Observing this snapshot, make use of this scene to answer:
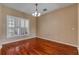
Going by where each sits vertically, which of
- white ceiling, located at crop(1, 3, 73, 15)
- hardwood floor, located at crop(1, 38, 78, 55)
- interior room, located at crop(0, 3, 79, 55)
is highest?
white ceiling, located at crop(1, 3, 73, 15)

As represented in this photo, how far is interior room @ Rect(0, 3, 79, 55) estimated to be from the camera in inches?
52.4

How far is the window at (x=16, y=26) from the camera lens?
1.33m

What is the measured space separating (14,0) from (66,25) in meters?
1.04

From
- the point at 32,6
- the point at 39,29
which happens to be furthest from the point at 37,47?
the point at 32,6

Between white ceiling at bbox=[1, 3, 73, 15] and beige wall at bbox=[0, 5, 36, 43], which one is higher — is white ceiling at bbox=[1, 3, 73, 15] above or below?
above

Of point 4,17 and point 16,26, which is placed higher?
point 4,17

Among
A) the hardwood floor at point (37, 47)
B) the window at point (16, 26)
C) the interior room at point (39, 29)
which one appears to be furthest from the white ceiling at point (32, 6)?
the hardwood floor at point (37, 47)

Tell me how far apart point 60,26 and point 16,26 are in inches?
33.8

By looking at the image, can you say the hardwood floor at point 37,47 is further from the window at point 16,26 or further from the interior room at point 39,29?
the window at point 16,26

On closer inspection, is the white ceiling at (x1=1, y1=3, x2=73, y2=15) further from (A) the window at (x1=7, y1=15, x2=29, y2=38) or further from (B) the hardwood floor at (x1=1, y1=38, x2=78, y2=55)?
(B) the hardwood floor at (x1=1, y1=38, x2=78, y2=55)

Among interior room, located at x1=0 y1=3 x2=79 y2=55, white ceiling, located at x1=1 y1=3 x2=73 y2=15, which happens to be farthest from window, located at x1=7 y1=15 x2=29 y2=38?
white ceiling, located at x1=1 y1=3 x2=73 y2=15

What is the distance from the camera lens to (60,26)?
1537mm

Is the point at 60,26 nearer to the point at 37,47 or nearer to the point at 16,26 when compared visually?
the point at 37,47
